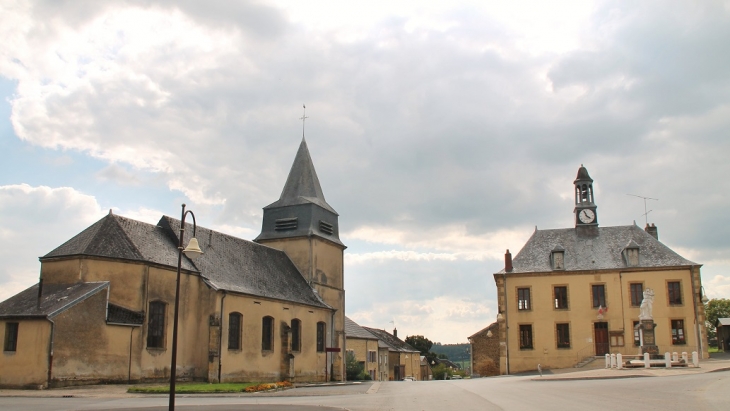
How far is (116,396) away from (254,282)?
16.1 m

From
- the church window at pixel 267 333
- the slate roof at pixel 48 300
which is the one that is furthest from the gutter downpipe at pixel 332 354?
the slate roof at pixel 48 300

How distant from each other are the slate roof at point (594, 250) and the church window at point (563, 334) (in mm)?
3741

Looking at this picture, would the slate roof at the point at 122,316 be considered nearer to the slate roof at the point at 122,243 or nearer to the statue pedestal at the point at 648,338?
the slate roof at the point at 122,243

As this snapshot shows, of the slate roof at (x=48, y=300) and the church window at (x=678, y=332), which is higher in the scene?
the slate roof at (x=48, y=300)

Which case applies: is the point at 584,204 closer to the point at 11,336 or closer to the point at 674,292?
the point at 674,292

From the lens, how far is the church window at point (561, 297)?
43831mm

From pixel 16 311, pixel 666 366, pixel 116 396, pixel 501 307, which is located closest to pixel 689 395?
pixel 666 366

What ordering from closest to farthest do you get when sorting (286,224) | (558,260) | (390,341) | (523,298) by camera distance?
1. (558,260)
2. (523,298)
3. (286,224)
4. (390,341)

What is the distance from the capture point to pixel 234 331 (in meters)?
34.1

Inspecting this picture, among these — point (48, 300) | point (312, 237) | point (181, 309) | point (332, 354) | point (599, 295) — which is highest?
point (312, 237)

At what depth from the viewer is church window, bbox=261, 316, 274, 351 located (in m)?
36.6

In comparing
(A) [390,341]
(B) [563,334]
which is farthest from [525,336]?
(A) [390,341]

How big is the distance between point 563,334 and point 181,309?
2578cm

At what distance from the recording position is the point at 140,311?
2919 cm
